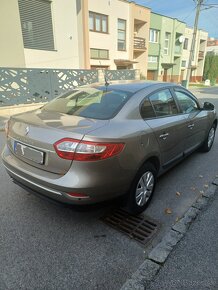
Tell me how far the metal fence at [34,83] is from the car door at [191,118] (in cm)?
514

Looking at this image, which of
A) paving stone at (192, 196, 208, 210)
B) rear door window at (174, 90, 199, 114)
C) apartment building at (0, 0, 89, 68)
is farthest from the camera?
apartment building at (0, 0, 89, 68)

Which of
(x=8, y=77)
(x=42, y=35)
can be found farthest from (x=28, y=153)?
(x=42, y=35)

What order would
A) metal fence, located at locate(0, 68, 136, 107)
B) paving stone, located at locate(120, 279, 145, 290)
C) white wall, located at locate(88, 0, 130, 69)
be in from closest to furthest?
paving stone, located at locate(120, 279, 145, 290) < metal fence, located at locate(0, 68, 136, 107) < white wall, located at locate(88, 0, 130, 69)

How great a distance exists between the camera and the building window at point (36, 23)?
13.4 meters

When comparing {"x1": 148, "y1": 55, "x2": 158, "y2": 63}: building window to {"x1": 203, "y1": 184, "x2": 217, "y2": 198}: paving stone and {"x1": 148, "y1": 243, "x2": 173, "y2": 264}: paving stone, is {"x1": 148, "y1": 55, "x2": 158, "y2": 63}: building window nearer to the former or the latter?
{"x1": 203, "y1": 184, "x2": 217, "y2": 198}: paving stone

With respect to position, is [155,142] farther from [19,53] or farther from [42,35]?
[42,35]

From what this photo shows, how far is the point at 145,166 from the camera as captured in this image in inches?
106

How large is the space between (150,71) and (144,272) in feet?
92.9

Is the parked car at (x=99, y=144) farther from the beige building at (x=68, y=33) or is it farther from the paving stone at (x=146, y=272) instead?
the beige building at (x=68, y=33)

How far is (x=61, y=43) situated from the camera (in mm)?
15359

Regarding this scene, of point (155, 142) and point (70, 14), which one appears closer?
point (155, 142)

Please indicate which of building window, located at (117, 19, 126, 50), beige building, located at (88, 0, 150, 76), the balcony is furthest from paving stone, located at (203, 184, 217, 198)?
the balcony

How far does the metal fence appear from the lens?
8883mm

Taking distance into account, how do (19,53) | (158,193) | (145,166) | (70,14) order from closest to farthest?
(145,166), (158,193), (19,53), (70,14)
